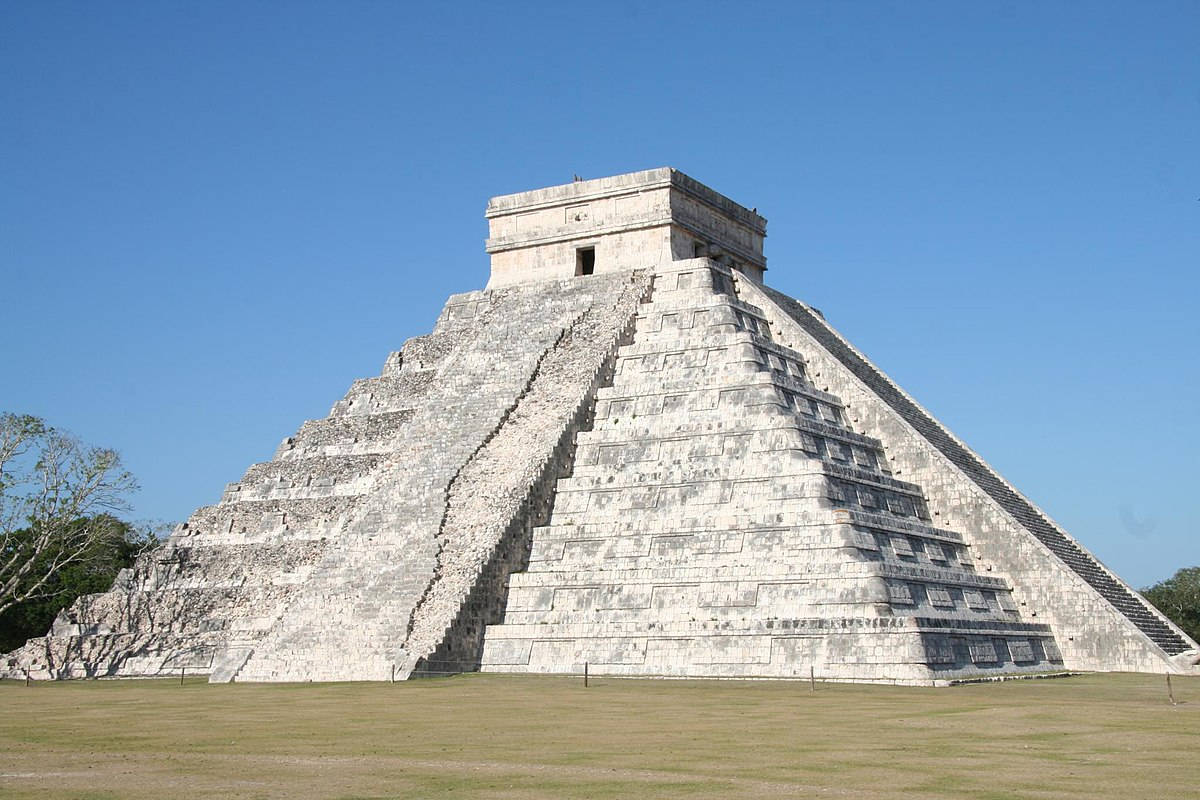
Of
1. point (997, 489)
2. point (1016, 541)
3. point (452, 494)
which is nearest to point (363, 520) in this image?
point (452, 494)

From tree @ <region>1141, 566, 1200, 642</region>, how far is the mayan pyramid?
796 inches

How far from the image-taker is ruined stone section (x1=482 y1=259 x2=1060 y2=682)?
21.4 m

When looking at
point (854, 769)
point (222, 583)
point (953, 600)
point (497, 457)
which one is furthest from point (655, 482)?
point (854, 769)

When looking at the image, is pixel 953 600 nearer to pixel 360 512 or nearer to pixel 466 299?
pixel 360 512

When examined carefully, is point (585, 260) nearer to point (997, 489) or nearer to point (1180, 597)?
point (997, 489)

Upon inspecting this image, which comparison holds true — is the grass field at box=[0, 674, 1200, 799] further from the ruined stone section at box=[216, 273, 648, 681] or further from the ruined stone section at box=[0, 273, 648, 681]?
the ruined stone section at box=[0, 273, 648, 681]

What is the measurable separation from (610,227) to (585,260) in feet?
3.98

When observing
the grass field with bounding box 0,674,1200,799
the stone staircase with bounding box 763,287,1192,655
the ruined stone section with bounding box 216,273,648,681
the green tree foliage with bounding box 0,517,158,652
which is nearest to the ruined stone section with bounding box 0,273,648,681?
the ruined stone section with bounding box 216,273,648,681

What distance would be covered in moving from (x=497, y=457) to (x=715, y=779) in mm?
15838

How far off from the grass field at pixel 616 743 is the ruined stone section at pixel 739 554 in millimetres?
1572

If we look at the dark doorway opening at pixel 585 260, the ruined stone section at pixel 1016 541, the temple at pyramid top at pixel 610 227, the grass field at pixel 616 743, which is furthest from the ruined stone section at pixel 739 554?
the dark doorway opening at pixel 585 260

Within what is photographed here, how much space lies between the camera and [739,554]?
2281cm

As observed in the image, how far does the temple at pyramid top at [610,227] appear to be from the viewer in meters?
30.5

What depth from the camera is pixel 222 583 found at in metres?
27.5
